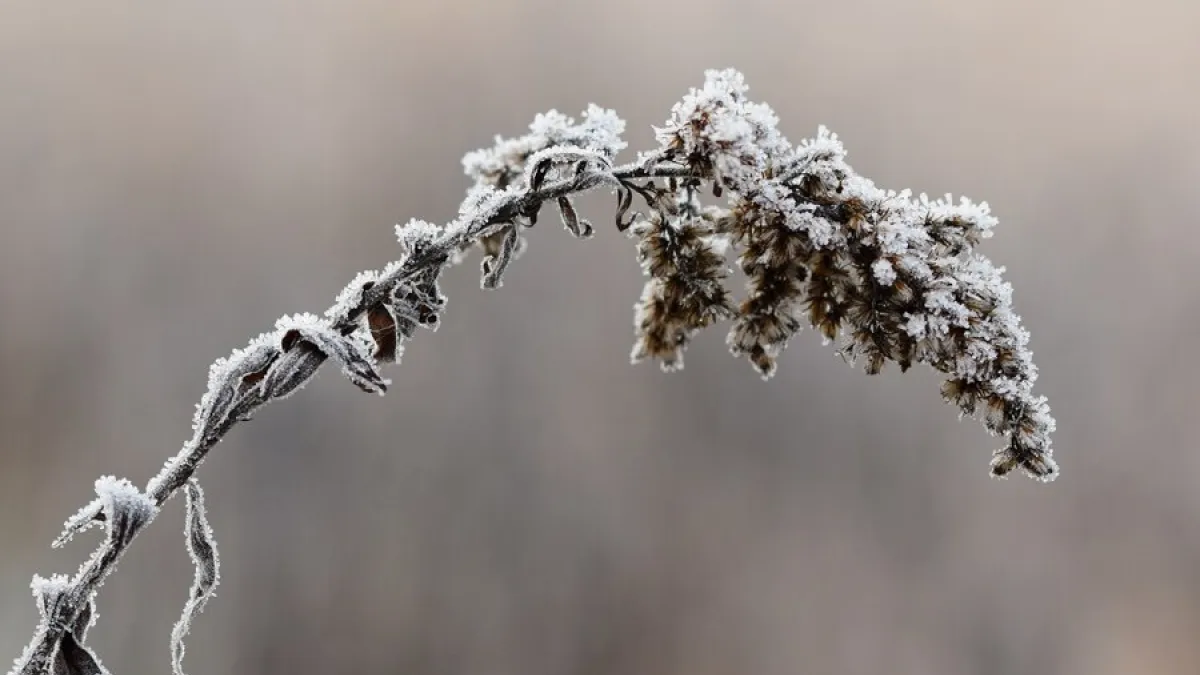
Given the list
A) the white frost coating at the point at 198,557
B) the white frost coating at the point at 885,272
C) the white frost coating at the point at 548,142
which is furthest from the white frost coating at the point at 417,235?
the white frost coating at the point at 885,272

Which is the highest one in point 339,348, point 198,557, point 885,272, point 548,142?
point 548,142

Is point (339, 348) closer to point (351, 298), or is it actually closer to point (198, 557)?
point (351, 298)

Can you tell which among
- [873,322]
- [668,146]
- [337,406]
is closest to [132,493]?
[668,146]

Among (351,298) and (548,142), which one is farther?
(548,142)

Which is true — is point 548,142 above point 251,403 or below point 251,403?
above

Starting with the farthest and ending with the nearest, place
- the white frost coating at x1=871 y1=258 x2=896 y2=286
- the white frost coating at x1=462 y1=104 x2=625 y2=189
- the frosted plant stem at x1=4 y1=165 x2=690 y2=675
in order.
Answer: the white frost coating at x1=462 y1=104 x2=625 y2=189, the white frost coating at x1=871 y1=258 x2=896 y2=286, the frosted plant stem at x1=4 y1=165 x2=690 y2=675

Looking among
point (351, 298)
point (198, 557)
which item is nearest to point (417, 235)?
point (351, 298)

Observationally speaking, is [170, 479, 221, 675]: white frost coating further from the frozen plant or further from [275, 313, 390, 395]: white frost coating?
[275, 313, 390, 395]: white frost coating

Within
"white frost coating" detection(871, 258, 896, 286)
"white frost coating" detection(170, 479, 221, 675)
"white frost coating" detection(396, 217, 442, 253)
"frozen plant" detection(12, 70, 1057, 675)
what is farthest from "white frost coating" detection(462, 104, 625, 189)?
"white frost coating" detection(170, 479, 221, 675)
